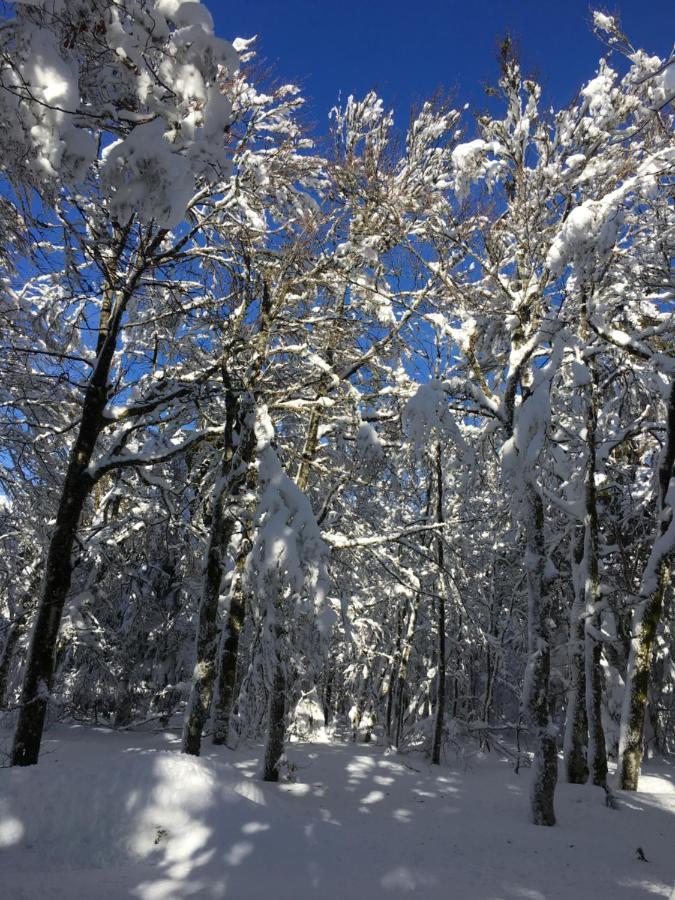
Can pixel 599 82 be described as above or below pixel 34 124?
above

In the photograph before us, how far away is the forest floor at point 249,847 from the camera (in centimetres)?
408

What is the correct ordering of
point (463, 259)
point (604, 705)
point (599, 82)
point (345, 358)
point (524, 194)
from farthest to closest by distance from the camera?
1. point (604, 705)
2. point (345, 358)
3. point (463, 259)
4. point (524, 194)
5. point (599, 82)

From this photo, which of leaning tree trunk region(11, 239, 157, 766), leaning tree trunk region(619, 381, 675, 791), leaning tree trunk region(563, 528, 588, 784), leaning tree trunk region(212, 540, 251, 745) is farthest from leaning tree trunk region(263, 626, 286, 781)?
leaning tree trunk region(619, 381, 675, 791)

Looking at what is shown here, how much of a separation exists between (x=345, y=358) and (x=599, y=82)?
532 cm

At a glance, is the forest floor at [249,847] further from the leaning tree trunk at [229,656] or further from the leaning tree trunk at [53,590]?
the leaning tree trunk at [229,656]

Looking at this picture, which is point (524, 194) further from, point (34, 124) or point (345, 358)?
point (34, 124)

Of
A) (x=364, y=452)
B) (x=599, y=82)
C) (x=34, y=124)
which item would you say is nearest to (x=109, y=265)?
(x=34, y=124)

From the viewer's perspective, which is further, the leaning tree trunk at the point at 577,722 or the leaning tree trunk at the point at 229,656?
the leaning tree trunk at the point at 229,656

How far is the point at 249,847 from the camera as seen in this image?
→ 15.1ft

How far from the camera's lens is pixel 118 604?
16797mm

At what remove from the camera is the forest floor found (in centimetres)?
408

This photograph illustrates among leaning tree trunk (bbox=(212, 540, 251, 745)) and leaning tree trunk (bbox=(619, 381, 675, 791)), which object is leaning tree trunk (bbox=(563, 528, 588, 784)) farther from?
leaning tree trunk (bbox=(212, 540, 251, 745))

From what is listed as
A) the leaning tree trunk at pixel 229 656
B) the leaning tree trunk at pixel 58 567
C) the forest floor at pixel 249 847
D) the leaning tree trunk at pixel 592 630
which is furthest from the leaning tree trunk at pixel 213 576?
the leaning tree trunk at pixel 592 630

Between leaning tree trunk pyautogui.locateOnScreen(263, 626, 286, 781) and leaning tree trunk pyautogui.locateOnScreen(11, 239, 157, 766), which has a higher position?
leaning tree trunk pyautogui.locateOnScreen(11, 239, 157, 766)
